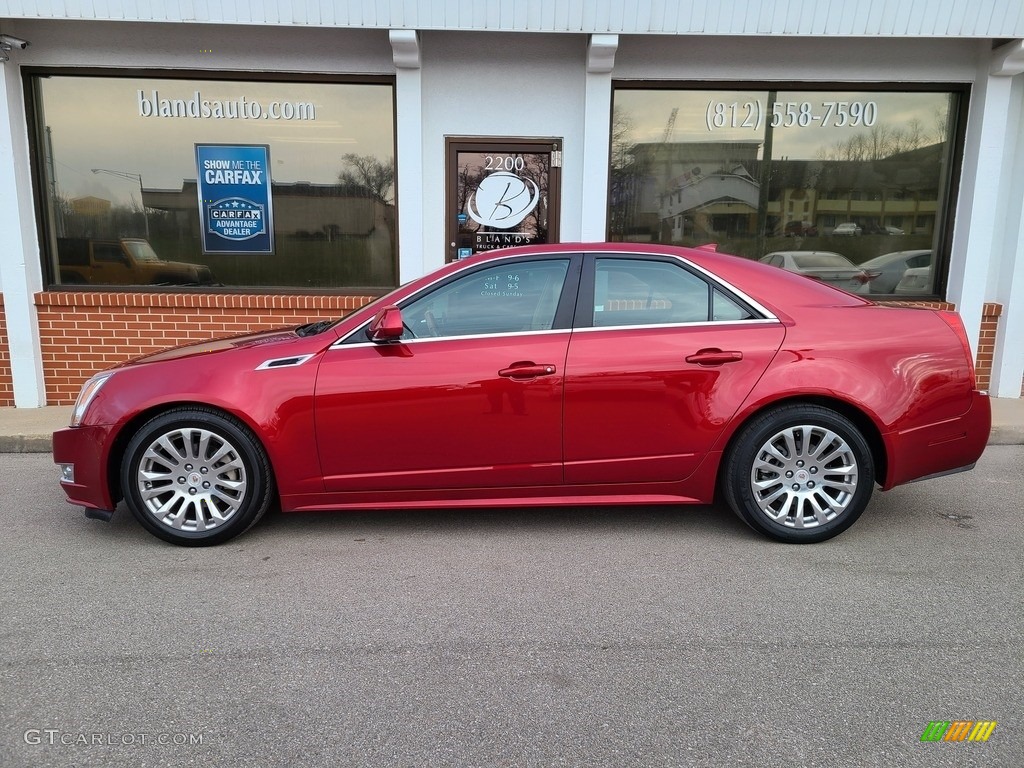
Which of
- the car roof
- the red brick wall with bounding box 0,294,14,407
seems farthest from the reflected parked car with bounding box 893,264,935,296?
the red brick wall with bounding box 0,294,14,407

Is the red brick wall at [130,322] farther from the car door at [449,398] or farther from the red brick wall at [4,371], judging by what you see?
the car door at [449,398]

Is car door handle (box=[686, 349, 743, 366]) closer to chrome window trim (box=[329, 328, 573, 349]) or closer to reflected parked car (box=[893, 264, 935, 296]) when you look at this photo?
chrome window trim (box=[329, 328, 573, 349])

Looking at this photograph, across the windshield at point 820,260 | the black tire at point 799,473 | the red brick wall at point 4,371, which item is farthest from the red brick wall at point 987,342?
the red brick wall at point 4,371

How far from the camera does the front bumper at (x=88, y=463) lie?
390cm

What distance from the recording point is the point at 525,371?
151 inches

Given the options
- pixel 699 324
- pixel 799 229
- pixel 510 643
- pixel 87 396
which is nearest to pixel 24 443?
pixel 87 396

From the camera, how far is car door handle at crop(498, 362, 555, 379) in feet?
12.6

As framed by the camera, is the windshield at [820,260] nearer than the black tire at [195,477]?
No

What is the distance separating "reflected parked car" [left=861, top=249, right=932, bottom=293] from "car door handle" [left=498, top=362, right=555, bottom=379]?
5.65 metres

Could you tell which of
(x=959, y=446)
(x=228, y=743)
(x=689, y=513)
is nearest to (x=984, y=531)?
(x=959, y=446)

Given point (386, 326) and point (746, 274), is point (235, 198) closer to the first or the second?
point (386, 326)

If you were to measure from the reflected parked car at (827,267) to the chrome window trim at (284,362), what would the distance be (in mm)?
5649

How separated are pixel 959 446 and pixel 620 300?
6.81 feet

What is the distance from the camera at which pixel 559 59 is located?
7.20 metres
